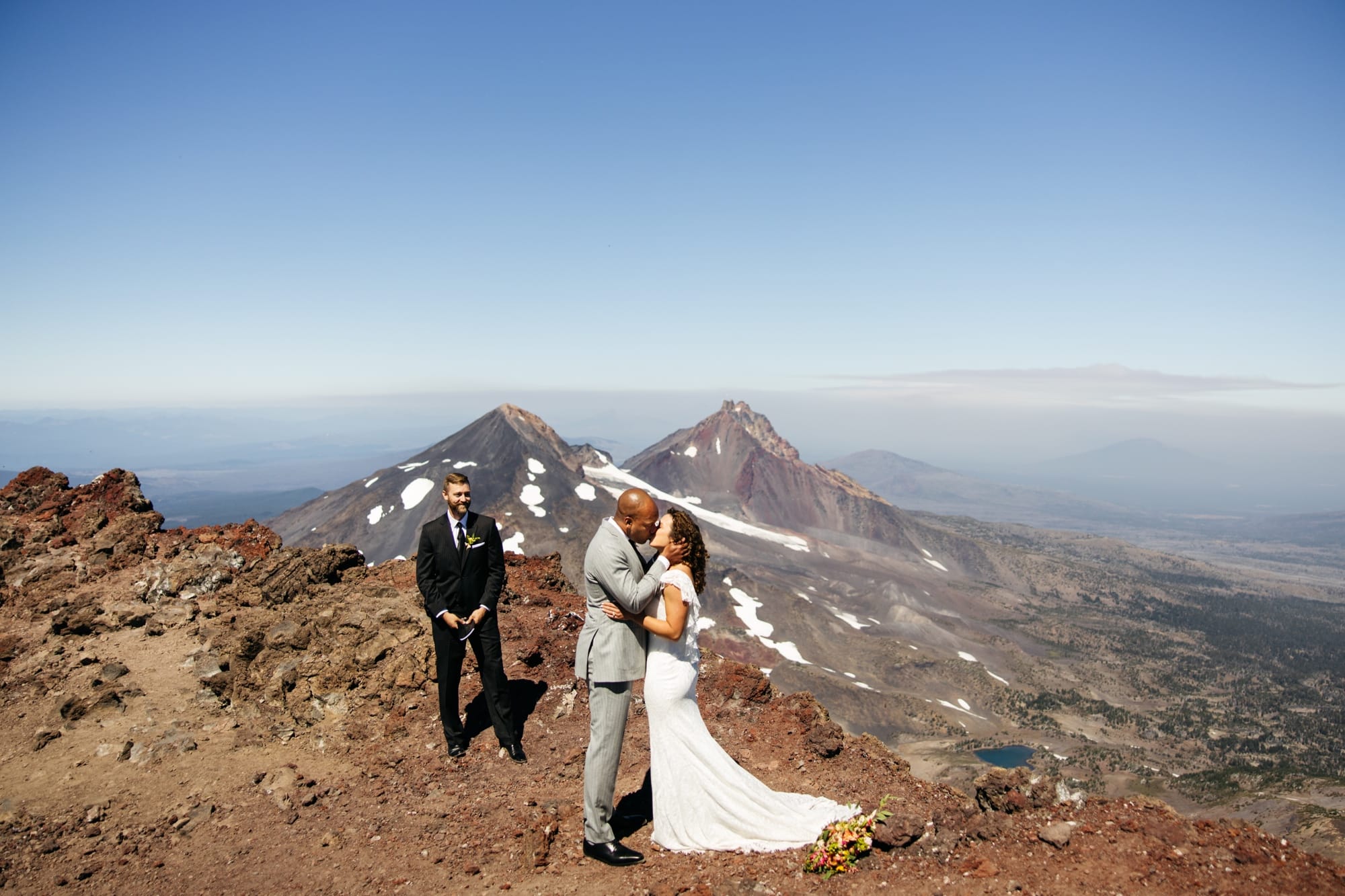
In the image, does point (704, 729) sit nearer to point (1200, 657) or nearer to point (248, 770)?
point (248, 770)

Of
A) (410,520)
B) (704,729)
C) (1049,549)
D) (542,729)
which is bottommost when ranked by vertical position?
(1049,549)

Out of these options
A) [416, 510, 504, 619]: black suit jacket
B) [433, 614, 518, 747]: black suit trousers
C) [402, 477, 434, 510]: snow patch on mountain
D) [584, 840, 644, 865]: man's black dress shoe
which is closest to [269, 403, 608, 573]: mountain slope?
[402, 477, 434, 510]: snow patch on mountain

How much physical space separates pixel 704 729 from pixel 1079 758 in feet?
195

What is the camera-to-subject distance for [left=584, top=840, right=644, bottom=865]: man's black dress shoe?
5.07 m

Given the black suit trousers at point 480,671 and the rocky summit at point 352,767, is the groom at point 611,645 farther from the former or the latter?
the black suit trousers at point 480,671

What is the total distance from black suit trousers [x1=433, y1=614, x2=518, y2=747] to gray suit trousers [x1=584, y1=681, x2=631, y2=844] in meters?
2.30

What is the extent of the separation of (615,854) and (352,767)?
12.3ft

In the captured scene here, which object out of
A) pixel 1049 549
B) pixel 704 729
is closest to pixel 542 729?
pixel 704 729

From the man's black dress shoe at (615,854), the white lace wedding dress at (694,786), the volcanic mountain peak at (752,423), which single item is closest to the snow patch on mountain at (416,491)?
the man's black dress shoe at (615,854)

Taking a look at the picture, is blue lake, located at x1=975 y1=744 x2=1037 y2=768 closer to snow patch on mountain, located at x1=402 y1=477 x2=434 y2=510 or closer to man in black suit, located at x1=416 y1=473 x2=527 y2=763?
man in black suit, located at x1=416 y1=473 x2=527 y2=763

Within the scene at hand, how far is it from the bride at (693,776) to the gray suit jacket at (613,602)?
107 mm

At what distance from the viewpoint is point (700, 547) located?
5.12m

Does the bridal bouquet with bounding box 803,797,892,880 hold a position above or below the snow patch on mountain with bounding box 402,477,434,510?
above

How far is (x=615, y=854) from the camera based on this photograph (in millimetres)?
5082
